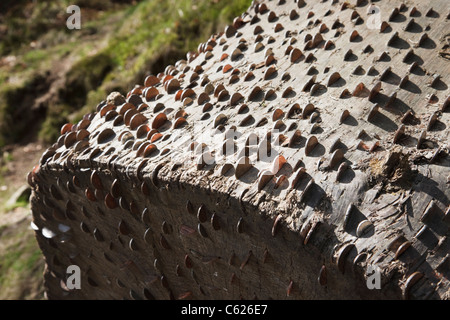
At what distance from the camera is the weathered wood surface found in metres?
1.60

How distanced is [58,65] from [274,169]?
234 inches

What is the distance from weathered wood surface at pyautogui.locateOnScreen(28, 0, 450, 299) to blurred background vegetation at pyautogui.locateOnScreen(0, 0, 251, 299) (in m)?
1.68

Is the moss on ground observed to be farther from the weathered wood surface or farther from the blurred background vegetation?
the weathered wood surface

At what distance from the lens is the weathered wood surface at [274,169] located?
63.0 inches

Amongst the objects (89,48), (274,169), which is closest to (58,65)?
(89,48)

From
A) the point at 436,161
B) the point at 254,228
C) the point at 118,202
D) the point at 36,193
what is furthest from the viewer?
the point at 36,193

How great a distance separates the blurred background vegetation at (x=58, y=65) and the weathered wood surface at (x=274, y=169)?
5.51 feet

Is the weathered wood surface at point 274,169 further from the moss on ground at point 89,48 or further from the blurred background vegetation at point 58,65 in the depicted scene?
the moss on ground at point 89,48

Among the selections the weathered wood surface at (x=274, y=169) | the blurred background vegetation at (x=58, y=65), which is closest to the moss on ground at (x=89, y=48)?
the blurred background vegetation at (x=58, y=65)

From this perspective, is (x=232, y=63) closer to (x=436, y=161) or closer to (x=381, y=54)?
(x=381, y=54)

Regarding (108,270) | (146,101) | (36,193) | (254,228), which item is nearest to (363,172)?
(254,228)
